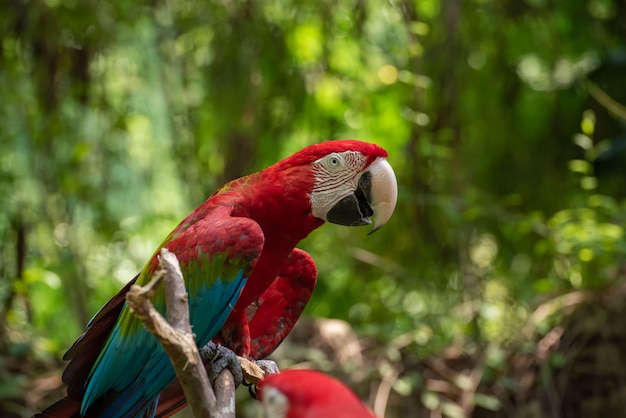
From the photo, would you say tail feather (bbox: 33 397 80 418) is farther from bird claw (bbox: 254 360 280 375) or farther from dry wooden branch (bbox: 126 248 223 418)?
dry wooden branch (bbox: 126 248 223 418)

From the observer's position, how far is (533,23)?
3814 millimetres

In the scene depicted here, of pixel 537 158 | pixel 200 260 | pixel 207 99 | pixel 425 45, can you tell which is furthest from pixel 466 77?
pixel 200 260

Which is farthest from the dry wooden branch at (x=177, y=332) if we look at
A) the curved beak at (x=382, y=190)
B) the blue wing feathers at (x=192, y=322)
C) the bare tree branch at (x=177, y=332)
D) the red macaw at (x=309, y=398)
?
Answer: the curved beak at (x=382, y=190)

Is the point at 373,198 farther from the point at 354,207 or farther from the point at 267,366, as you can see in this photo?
the point at 267,366

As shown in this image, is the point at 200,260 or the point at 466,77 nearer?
the point at 200,260

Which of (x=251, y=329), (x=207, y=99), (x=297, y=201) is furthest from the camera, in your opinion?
(x=207, y=99)

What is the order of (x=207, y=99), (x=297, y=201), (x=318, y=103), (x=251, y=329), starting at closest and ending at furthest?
1. (x=297, y=201)
2. (x=251, y=329)
3. (x=207, y=99)
4. (x=318, y=103)

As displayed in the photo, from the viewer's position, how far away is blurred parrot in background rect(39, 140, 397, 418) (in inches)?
67.1

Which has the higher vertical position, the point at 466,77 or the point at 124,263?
the point at 466,77

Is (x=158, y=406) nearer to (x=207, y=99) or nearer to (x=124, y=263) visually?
(x=207, y=99)

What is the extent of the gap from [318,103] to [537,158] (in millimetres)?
1158

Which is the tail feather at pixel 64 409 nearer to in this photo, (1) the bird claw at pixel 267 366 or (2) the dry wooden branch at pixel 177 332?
(1) the bird claw at pixel 267 366

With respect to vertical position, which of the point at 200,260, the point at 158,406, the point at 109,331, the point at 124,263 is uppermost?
the point at 200,260

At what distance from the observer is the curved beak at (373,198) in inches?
73.4
